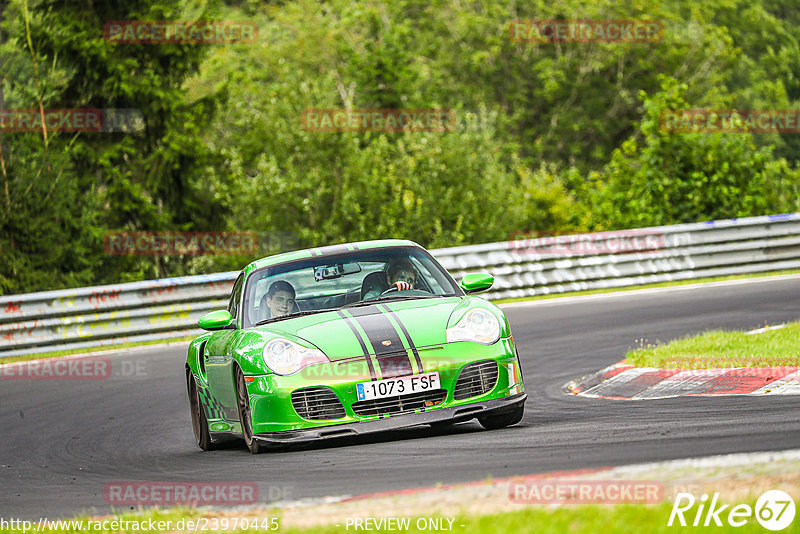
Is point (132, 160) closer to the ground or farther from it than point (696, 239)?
closer to the ground

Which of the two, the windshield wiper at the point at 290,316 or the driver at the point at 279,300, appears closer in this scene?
the windshield wiper at the point at 290,316

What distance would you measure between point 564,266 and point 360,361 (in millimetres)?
11981

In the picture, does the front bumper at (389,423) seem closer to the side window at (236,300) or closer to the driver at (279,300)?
the driver at (279,300)

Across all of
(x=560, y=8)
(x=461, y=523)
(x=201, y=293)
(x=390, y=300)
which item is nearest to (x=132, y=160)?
(x=201, y=293)

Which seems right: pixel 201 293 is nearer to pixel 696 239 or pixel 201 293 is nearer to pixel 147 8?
pixel 696 239

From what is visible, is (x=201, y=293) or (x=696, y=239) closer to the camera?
(x=201, y=293)

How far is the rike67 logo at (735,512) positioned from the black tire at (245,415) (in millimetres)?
3844

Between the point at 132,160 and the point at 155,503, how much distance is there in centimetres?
2089

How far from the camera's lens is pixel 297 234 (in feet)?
85.6

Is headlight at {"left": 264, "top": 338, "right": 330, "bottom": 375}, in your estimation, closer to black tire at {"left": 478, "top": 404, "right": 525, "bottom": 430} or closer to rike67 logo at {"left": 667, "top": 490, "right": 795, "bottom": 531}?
black tire at {"left": 478, "top": 404, "right": 525, "bottom": 430}

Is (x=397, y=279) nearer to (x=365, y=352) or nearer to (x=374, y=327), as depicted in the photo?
(x=374, y=327)

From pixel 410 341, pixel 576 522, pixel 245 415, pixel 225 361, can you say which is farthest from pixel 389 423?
pixel 576 522

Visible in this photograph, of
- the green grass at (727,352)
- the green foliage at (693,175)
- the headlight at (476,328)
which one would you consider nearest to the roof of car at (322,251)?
the headlight at (476,328)

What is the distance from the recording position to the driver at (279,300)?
8484mm
